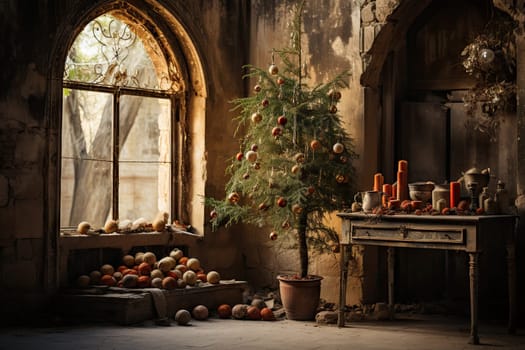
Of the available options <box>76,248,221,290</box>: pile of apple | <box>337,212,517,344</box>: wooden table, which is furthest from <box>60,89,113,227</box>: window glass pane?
<box>337,212,517,344</box>: wooden table

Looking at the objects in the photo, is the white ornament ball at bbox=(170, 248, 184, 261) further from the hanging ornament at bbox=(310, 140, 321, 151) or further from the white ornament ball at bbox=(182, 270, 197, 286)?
the hanging ornament at bbox=(310, 140, 321, 151)

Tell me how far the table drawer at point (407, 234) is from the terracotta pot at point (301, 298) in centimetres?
86

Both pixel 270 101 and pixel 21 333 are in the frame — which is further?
pixel 270 101

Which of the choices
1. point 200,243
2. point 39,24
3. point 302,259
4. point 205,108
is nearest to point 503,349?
point 302,259

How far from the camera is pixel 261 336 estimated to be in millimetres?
6562

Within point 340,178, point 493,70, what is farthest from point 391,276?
point 493,70

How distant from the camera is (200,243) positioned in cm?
873

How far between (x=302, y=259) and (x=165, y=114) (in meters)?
2.51

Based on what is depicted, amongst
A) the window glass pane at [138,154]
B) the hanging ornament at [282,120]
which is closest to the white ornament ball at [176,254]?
the hanging ornament at [282,120]

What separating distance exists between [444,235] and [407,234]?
35 centimetres

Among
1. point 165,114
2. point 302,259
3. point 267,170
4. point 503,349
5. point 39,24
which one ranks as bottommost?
point 503,349

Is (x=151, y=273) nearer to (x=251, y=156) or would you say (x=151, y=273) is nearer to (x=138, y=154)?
(x=251, y=156)

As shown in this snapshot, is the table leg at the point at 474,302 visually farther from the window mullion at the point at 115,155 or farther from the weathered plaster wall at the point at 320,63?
the window mullion at the point at 115,155

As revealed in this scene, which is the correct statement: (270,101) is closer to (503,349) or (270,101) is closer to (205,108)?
(205,108)
